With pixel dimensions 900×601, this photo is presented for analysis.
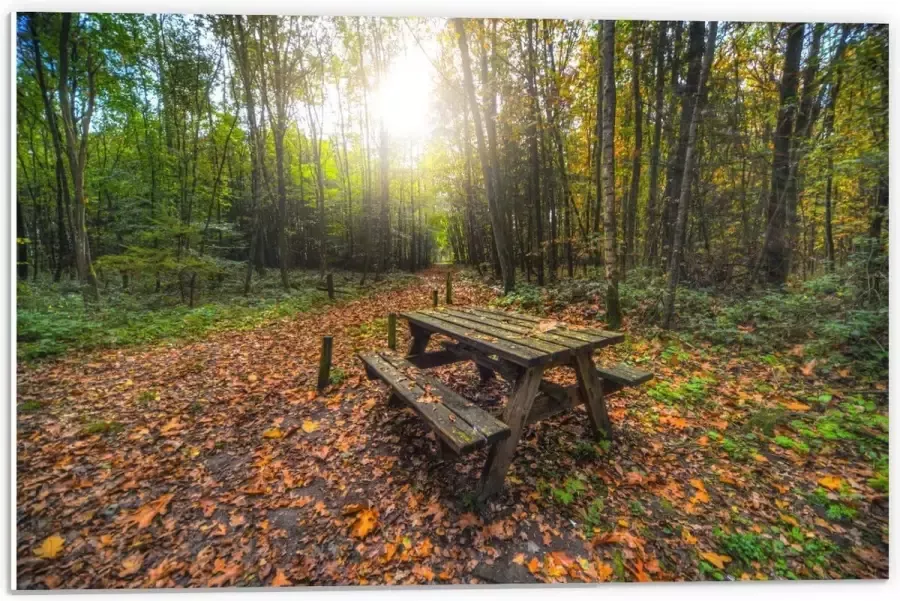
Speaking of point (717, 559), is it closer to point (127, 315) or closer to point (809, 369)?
point (809, 369)

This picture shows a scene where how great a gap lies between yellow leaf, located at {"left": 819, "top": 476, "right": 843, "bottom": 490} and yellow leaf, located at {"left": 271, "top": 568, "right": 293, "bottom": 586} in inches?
134

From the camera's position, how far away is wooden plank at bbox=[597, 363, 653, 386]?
8.82ft

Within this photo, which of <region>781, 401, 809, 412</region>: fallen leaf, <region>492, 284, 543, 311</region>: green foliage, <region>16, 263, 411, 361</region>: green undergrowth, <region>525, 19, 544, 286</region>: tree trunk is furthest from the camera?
<region>525, 19, 544, 286</region>: tree trunk

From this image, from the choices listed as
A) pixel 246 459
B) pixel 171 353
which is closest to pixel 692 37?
pixel 246 459

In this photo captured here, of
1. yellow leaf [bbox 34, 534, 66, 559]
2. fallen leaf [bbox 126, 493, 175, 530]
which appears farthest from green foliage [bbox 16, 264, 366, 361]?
fallen leaf [bbox 126, 493, 175, 530]

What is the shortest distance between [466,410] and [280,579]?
55.6 inches

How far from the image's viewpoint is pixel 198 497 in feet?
7.68

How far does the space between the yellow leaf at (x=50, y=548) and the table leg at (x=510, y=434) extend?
2.52m

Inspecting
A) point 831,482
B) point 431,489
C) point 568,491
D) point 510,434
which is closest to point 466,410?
point 510,434

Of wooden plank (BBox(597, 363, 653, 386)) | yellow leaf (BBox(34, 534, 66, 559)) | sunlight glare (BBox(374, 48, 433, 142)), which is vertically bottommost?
yellow leaf (BBox(34, 534, 66, 559))

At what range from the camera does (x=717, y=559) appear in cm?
188

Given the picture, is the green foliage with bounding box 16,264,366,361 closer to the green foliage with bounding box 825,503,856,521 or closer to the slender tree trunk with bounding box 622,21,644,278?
the green foliage with bounding box 825,503,856,521

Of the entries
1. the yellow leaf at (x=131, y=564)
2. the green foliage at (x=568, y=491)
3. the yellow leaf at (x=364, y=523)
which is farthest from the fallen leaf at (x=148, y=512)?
the green foliage at (x=568, y=491)

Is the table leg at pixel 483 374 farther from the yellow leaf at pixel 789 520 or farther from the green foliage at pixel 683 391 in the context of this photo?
the yellow leaf at pixel 789 520
